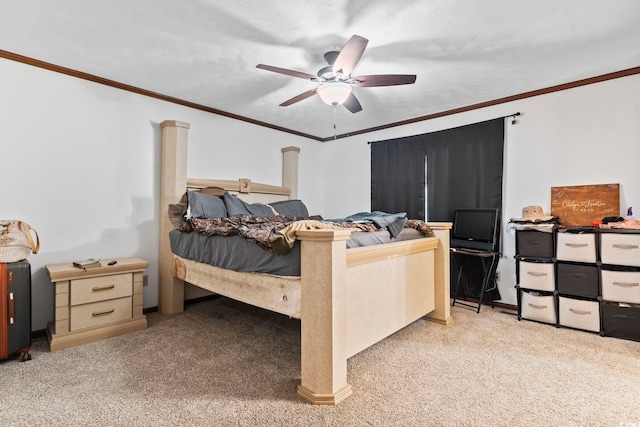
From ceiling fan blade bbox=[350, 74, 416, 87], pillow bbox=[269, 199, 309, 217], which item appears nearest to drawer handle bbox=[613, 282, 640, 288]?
ceiling fan blade bbox=[350, 74, 416, 87]

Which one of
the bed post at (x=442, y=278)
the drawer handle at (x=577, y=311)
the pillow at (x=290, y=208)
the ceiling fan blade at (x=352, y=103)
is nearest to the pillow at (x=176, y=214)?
the pillow at (x=290, y=208)

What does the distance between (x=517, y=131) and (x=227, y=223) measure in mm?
3241

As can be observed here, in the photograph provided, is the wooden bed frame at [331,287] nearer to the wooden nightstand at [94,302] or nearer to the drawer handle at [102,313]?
the wooden nightstand at [94,302]

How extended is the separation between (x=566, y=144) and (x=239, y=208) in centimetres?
348

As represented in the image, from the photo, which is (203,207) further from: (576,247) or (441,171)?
(576,247)

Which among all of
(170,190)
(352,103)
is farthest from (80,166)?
(352,103)

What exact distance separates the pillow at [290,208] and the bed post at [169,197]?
117 cm

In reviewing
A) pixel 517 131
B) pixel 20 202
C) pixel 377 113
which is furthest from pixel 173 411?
pixel 517 131

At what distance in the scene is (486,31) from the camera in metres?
2.18

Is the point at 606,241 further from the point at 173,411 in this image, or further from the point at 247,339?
the point at 173,411

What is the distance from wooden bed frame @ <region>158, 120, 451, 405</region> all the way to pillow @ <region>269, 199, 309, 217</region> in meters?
1.13

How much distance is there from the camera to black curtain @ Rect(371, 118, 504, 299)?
350 cm

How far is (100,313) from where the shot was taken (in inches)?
99.7

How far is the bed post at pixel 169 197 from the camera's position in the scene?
3186 mm
